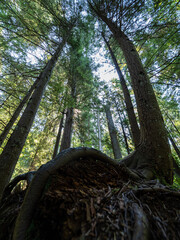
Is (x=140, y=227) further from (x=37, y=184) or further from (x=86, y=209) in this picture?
(x=37, y=184)

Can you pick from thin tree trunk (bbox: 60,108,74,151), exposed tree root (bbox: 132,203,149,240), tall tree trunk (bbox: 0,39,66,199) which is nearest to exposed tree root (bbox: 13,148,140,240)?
exposed tree root (bbox: 132,203,149,240)

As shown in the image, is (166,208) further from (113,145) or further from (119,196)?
(113,145)

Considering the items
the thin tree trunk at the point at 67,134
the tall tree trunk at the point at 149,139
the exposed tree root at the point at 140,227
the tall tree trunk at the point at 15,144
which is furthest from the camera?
the thin tree trunk at the point at 67,134

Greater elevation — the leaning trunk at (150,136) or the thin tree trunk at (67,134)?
the thin tree trunk at (67,134)

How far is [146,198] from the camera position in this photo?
110 centimetres

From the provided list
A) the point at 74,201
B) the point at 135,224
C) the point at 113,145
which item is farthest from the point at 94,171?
the point at 113,145

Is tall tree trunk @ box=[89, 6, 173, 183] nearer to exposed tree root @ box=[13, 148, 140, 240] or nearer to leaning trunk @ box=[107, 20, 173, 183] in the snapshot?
leaning trunk @ box=[107, 20, 173, 183]

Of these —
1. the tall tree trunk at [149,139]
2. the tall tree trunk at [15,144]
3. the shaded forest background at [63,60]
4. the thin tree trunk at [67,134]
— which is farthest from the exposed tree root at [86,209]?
the thin tree trunk at [67,134]

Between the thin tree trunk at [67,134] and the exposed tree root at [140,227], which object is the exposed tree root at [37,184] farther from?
the thin tree trunk at [67,134]

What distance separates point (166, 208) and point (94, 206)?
2.36 feet

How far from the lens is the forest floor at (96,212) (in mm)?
730

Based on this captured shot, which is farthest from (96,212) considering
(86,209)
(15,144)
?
(15,144)

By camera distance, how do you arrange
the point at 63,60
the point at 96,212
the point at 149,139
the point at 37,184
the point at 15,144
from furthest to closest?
the point at 63,60 → the point at 15,144 → the point at 149,139 → the point at 37,184 → the point at 96,212

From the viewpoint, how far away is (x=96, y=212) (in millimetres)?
848
